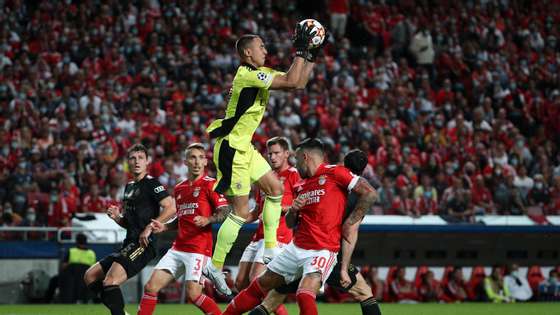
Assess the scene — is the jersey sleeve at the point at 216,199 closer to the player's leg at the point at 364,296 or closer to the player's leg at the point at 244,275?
the player's leg at the point at 244,275

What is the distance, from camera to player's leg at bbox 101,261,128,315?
11.1 metres

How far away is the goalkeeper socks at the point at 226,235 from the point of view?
10696 millimetres

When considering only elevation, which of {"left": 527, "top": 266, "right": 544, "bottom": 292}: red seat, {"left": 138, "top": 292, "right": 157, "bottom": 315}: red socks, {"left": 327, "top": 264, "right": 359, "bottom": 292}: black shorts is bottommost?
{"left": 527, "top": 266, "right": 544, "bottom": 292}: red seat

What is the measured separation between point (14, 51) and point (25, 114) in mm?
2627

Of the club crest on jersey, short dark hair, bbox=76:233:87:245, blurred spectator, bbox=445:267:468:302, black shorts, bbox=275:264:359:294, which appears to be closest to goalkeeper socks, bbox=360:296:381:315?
black shorts, bbox=275:264:359:294

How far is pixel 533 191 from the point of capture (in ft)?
76.0

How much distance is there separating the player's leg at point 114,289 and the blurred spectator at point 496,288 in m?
11.3

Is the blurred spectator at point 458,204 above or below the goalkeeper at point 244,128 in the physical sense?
below

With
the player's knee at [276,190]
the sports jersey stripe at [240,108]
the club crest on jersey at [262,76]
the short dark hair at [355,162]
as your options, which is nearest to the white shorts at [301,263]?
the player's knee at [276,190]

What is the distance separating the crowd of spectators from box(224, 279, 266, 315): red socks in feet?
32.4

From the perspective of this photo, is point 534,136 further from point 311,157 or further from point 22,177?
point 311,157

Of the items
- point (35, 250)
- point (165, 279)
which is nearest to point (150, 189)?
point (165, 279)

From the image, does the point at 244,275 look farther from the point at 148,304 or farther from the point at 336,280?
the point at 336,280

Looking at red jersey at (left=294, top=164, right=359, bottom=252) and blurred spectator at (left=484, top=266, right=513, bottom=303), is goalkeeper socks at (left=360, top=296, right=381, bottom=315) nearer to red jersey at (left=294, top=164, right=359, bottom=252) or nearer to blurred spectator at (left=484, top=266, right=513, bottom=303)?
red jersey at (left=294, top=164, right=359, bottom=252)
